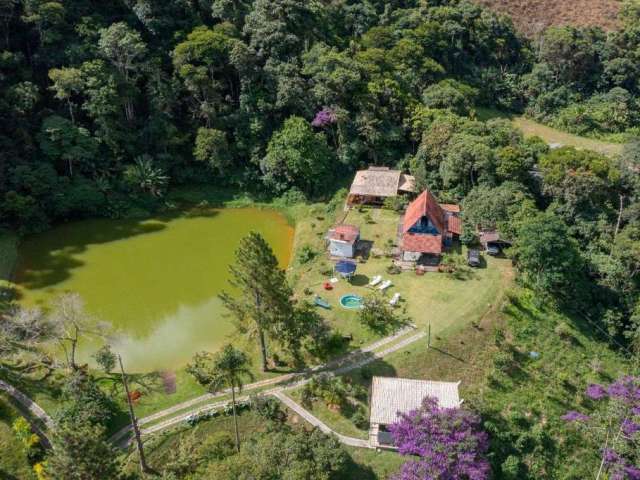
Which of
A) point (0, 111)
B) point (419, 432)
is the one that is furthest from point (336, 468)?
point (0, 111)

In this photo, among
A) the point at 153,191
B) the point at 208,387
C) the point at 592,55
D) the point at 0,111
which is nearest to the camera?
the point at 208,387

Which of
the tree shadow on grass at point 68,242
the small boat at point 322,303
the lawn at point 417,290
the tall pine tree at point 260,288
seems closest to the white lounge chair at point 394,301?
the lawn at point 417,290

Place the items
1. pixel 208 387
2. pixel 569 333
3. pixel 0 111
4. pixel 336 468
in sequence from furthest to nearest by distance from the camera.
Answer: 1. pixel 0 111
2. pixel 569 333
3. pixel 208 387
4. pixel 336 468

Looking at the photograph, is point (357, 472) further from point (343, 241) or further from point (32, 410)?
point (32, 410)

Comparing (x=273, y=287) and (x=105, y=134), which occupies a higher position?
(x=105, y=134)

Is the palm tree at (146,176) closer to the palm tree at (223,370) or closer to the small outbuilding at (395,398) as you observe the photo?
the palm tree at (223,370)

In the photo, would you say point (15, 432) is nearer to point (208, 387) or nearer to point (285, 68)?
point (208, 387)
